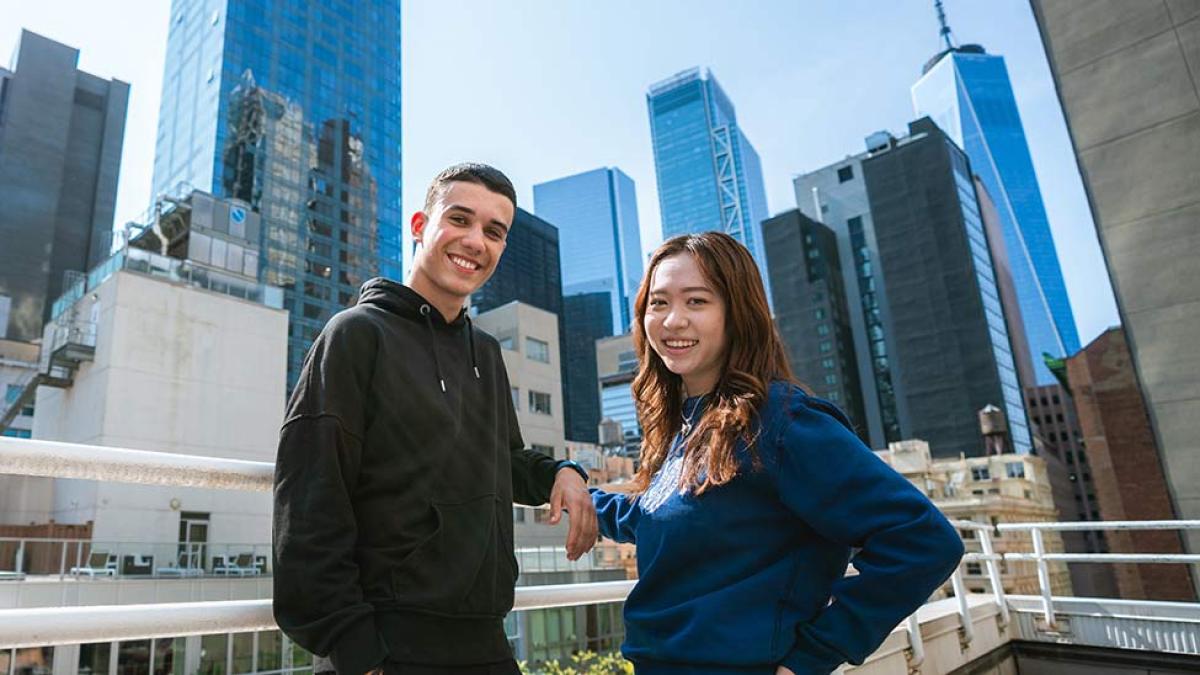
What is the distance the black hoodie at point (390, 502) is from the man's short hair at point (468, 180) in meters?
0.24

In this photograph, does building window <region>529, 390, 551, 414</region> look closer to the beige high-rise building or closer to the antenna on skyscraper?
the beige high-rise building

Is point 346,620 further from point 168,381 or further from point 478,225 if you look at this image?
point 168,381

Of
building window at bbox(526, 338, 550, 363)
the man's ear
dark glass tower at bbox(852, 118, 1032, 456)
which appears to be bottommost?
the man's ear

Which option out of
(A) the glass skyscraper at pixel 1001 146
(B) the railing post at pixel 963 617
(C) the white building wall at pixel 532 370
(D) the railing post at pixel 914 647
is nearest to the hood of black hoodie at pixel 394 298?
(D) the railing post at pixel 914 647

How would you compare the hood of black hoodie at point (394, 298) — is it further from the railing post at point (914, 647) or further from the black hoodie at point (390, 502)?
the railing post at point (914, 647)

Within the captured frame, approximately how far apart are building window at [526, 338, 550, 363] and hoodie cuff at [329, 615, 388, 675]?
105 ft

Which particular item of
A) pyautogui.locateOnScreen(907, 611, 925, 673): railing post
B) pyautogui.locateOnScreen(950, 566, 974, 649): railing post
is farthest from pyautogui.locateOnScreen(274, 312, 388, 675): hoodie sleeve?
pyautogui.locateOnScreen(950, 566, 974, 649): railing post

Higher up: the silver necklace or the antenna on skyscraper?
the antenna on skyscraper

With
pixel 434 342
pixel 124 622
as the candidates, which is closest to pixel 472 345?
pixel 434 342

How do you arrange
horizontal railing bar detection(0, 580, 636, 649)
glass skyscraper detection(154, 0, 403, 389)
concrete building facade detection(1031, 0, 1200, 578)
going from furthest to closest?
glass skyscraper detection(154, 0, 403, 389) → concrete building facade detection(1031, 0, 1200, 578) → horizontal railing bar detection(0, 580, 636, 649)

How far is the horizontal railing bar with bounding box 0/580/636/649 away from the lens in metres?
1.02

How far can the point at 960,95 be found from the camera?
6826 inches

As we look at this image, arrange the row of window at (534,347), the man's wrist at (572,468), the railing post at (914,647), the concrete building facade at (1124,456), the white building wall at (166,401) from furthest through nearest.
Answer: the row of window at (534,347) → the concrete building facade at (1124,456) → the white building wall at (166,401) → the railing post at (914,647) → the man's wrist at (572,468)

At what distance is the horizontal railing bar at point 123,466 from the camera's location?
1.15m
